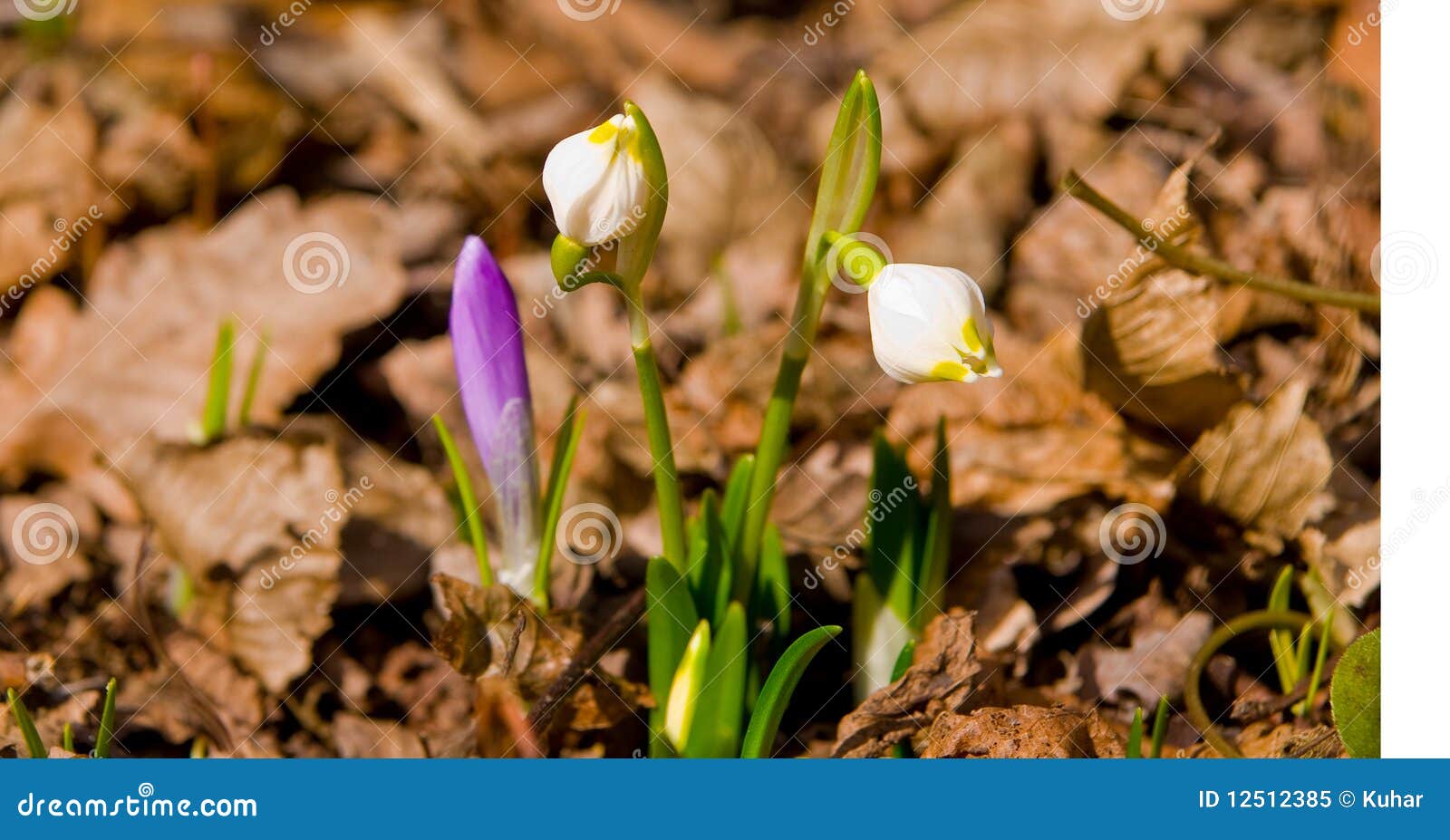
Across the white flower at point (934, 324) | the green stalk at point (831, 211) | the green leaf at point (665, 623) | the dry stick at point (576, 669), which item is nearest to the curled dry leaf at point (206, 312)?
the dry stick at point (576, 669)

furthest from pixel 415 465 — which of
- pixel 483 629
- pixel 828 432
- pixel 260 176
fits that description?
pixel 260 176

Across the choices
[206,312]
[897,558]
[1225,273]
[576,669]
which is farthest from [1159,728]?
[206,312]

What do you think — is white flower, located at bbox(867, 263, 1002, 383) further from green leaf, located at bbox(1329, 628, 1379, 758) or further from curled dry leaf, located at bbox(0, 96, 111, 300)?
curled dry leaf, located at bbox(0, 96, 111, 300)

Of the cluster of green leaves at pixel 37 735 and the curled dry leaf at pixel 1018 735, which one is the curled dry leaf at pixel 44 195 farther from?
the curled dry leaf at pixel 1018 735

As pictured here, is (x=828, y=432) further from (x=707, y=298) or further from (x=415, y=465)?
(x=415, y=465)

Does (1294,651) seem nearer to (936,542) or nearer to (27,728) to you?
(936,542)
